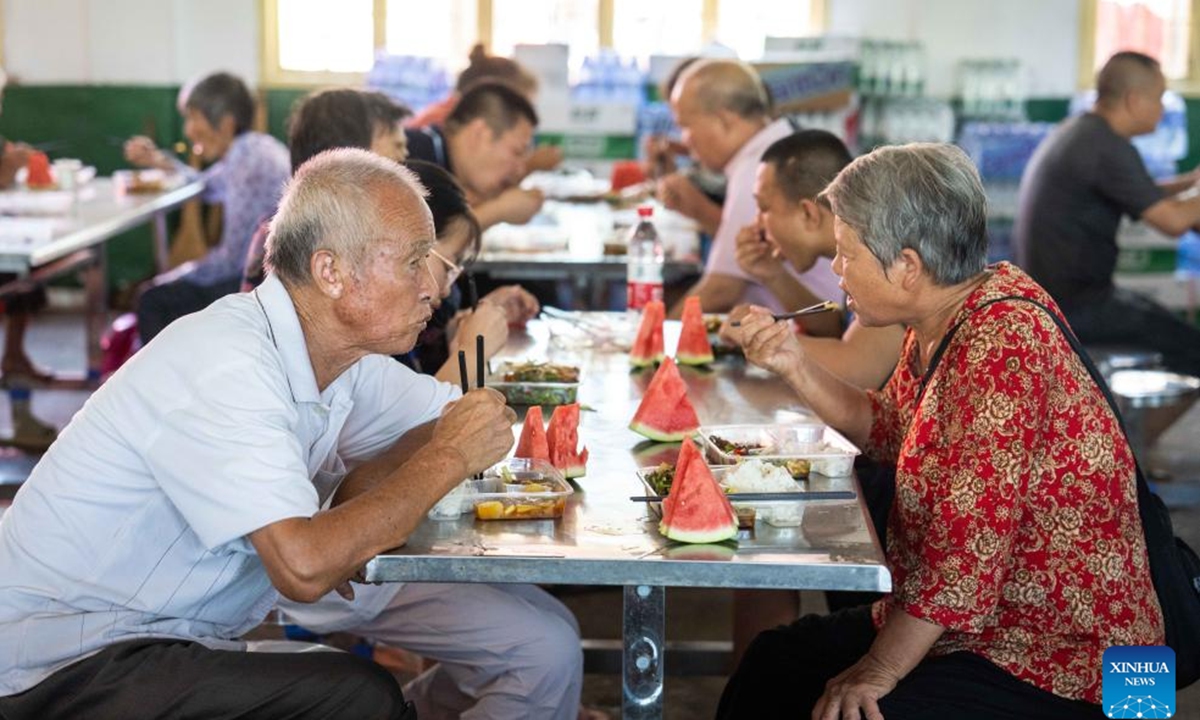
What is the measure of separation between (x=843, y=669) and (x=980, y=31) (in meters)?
8.68

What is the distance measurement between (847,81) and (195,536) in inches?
329

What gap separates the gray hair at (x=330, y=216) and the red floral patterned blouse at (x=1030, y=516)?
105cm

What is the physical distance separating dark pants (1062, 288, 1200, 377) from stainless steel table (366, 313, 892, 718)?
382cm

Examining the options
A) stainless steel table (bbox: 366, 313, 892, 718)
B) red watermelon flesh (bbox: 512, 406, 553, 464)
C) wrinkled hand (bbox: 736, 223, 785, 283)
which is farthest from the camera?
wrinkled hand (bbox: 736, 223, 785, 283)

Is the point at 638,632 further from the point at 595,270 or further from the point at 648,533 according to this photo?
the point at 595,270

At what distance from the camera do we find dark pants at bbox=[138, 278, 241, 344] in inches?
272

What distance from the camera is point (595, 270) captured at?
239 inches

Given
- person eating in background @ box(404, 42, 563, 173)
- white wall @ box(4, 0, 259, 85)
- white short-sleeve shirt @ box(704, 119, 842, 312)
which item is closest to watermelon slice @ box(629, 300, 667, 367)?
white short-sleeve shirt @ box(704, 119, 842, 312)

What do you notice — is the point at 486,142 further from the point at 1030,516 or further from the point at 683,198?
the point at 1030,516

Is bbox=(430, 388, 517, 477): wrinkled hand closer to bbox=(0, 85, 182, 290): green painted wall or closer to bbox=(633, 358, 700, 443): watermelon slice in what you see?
bbox=(633, 358, 700, 443): watermelon slice

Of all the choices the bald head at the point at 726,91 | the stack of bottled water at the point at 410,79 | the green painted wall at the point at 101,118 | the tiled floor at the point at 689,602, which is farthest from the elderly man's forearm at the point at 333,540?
the green painted wall at the point at 101,118

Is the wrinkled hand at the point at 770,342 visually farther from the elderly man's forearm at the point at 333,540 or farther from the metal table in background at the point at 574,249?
the metal table in background at the point at 574,249

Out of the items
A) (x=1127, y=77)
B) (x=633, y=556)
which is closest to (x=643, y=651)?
(x=633, y=556)

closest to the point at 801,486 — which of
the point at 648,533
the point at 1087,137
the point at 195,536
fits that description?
the point at 648,533
